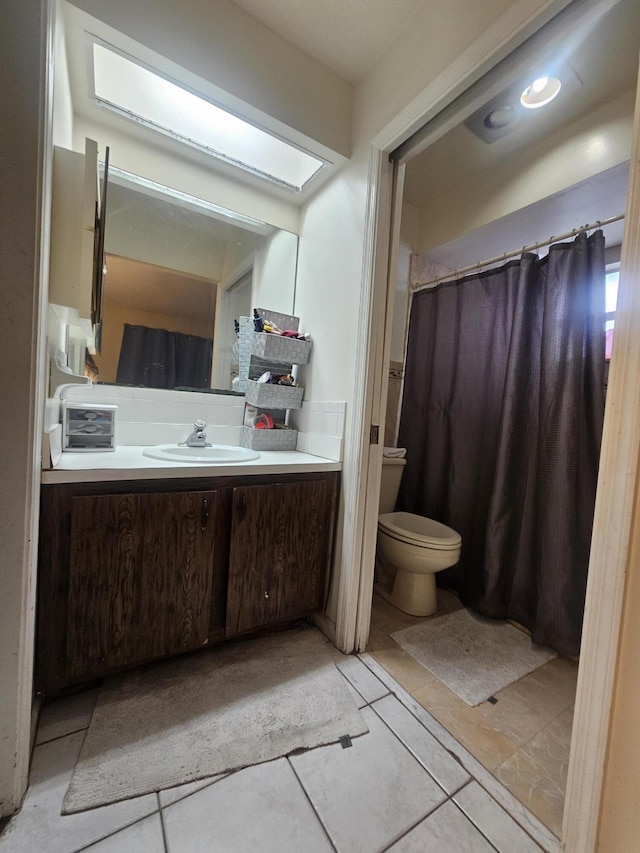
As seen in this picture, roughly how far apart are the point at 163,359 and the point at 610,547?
1.82 metres

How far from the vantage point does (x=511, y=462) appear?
1759 mm

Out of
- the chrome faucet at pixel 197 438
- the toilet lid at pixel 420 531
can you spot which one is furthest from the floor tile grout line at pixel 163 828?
the toilet lid at pixel 420 531

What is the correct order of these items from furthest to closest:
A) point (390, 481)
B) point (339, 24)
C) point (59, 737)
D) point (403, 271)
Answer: point (403, 271) → point (390, 481) → point (339, 24) → point (59, 737)

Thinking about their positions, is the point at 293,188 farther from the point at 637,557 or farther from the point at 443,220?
the point at 637,557

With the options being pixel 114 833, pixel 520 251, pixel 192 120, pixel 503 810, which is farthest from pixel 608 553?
pixel 192 120

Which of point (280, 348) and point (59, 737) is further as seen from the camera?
point (280, 348)

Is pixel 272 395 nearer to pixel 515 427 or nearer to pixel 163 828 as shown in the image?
Result: pixel 515 427

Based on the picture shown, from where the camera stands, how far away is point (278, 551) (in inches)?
55.0

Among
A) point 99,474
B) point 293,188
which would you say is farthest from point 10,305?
point 293,188

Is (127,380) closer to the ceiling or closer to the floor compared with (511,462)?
closer to the ceiling

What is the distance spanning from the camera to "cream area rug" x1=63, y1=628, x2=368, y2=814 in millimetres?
929

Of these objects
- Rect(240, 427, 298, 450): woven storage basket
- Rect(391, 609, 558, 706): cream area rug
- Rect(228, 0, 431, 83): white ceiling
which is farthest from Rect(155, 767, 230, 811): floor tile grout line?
Rect(228, 0, 431, 83): white ceiling

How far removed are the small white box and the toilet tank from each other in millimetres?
1441

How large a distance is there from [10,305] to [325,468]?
1127 mm
